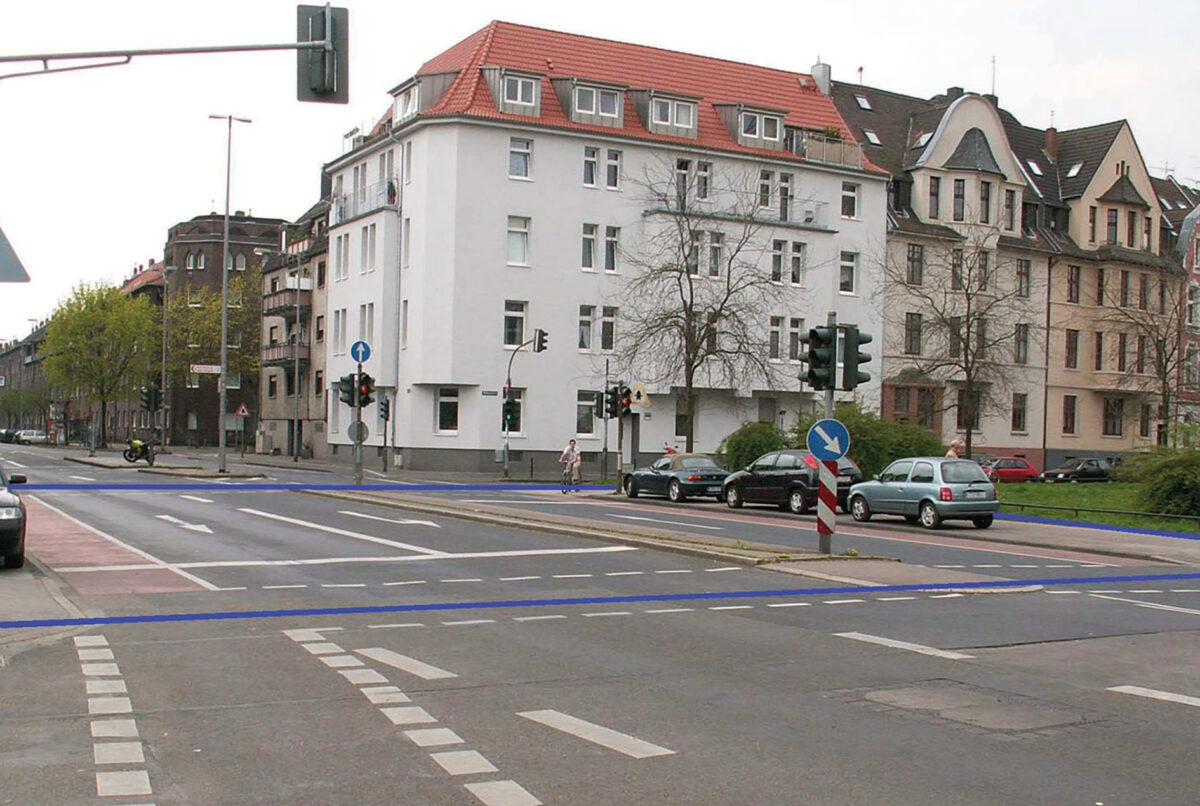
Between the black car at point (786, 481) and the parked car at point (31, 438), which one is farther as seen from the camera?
the parked car at point (31, 438)

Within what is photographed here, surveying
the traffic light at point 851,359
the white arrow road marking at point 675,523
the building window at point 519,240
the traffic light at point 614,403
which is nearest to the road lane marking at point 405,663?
the traffic light at point 851,359

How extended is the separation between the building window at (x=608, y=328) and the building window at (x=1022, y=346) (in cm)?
2269

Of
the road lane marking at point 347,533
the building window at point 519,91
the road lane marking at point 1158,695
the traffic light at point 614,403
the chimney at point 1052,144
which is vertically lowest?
the road lane marking at point 347,533

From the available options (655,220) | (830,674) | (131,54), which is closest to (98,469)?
(655,220)

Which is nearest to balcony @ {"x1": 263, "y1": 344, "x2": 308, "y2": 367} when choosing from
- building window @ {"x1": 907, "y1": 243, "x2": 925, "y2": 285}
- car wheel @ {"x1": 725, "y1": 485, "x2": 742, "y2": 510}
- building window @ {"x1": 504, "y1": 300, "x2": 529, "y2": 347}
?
building window @ {"x1": 504, "y1": 300, "x2": 529, "y2": 347}

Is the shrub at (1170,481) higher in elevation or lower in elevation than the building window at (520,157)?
lower

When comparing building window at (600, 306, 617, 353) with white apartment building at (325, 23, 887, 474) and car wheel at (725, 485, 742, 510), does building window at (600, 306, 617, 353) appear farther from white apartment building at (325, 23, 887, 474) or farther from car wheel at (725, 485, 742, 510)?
car wheel at (725, 485, 742, 510)

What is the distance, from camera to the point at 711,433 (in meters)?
59.4

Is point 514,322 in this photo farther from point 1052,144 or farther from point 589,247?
point 1052,144

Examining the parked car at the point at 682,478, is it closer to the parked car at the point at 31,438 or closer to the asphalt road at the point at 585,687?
the asphalt road at the point at 585,687

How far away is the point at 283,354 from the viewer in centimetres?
7194

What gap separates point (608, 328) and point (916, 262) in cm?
1735

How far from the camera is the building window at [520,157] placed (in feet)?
180

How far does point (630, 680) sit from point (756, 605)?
4.67m
